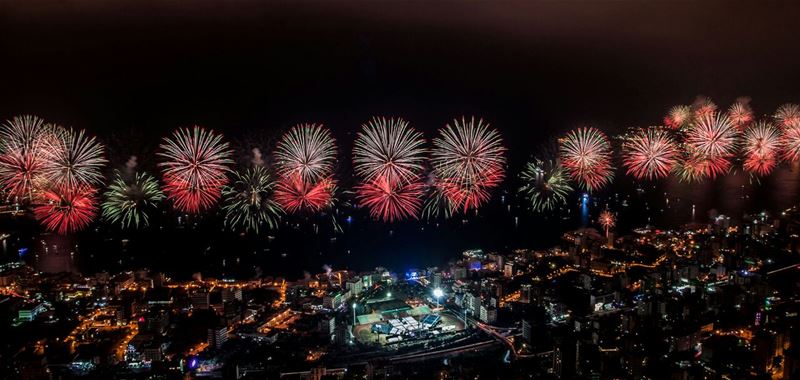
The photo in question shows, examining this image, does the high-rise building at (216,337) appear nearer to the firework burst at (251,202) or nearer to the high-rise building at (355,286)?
the high-rise building at (355,286)

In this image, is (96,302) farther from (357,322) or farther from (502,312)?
(502,312)

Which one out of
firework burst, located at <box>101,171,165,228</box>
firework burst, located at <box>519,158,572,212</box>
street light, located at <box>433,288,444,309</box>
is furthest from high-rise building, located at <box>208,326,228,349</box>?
firework burst, located at <box>519,158,572,212</box>

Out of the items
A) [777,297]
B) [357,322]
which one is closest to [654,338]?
[777,297]

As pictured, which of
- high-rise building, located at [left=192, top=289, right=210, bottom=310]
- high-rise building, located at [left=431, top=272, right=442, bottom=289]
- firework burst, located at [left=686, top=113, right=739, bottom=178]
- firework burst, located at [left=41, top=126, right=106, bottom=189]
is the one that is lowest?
high-rise building, located at [left=192, top=289, right=210, bottom=310]

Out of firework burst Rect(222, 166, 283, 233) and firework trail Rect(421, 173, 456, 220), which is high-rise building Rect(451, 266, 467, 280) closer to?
firework burst Rect(222, 166, 283, 233)

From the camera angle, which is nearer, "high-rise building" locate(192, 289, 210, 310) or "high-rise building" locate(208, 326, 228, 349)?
"high-rise building" locate(208, 326, 228, 349)

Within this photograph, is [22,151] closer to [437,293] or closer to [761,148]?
[437,293]

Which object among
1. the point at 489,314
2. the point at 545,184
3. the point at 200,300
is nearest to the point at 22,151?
the point at 200,300

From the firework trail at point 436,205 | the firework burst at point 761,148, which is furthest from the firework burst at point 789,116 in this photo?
the firework trail at point 436,205
